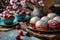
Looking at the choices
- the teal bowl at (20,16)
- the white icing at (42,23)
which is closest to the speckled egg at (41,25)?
the white icing at (42,23)

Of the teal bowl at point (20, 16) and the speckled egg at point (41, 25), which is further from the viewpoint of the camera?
the teal bowl at point (20, 16)

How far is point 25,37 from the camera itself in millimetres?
1098

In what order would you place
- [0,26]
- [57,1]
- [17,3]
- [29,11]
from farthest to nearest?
[57,1] → [29,11] → [17,3] → [0,26]

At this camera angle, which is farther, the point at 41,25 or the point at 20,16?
the point at 20,16

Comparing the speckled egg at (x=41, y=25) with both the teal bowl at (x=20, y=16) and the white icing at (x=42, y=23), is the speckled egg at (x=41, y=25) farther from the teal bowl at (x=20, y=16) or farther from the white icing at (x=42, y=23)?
the teal bowl at (x=20, y=16)

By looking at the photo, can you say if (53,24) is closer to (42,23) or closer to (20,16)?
(42,23)

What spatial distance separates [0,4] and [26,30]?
0.78m

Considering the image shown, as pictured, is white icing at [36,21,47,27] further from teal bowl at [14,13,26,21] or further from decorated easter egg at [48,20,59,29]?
teal bowl at [14,13,26,21]

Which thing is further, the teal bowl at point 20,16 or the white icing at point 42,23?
the teal bowl at point 20,16

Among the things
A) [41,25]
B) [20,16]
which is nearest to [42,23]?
[41,25]

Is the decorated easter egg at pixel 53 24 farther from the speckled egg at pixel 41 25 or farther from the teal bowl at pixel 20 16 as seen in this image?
the teal bowl at pixel 20 16

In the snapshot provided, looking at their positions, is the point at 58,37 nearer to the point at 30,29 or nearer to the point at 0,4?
the point at 30,29

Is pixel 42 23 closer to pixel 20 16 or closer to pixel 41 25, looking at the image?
pixel 41 25

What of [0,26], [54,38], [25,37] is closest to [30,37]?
[25,37]
